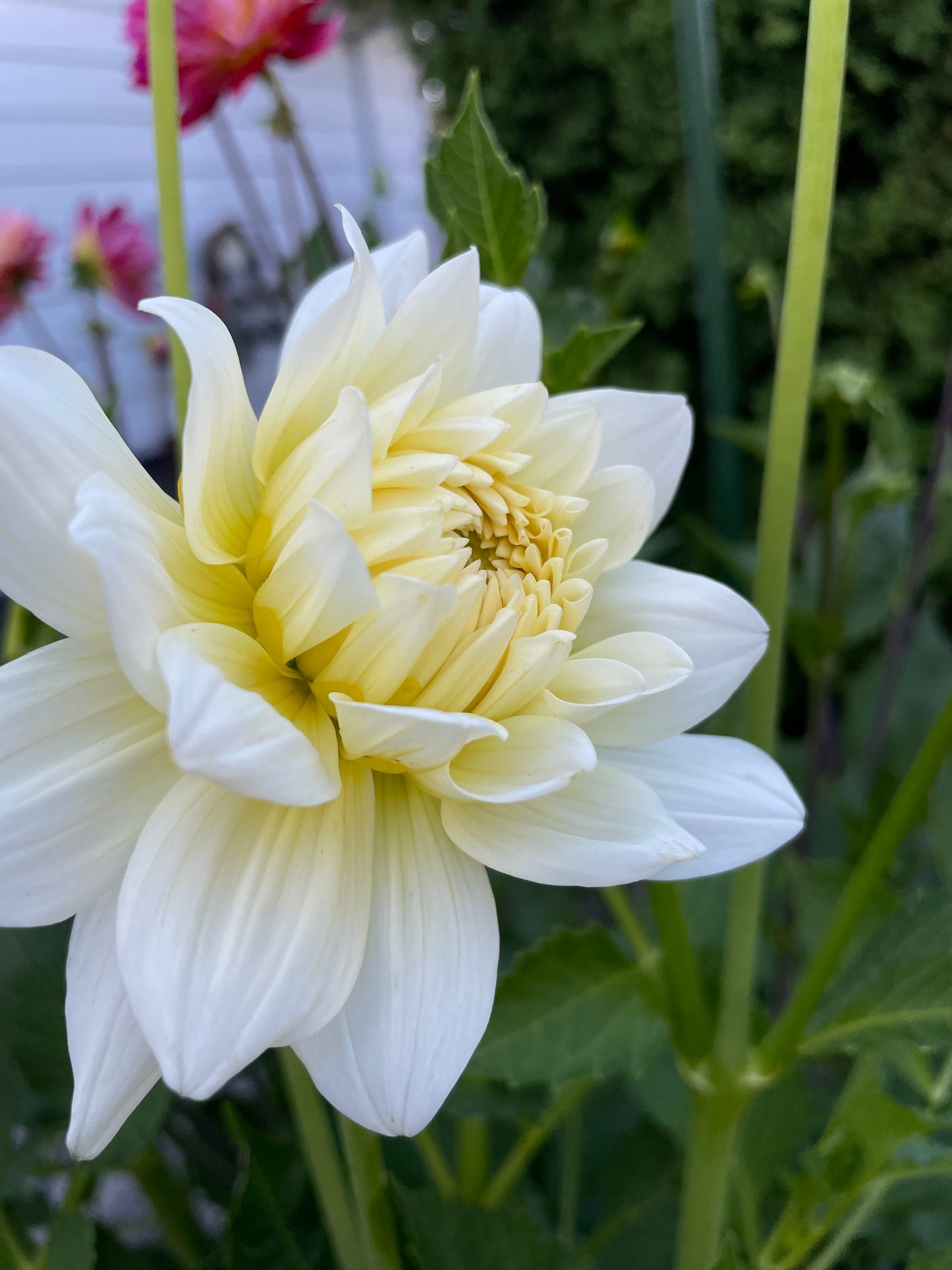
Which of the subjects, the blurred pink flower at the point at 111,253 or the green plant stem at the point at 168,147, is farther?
the blurred pink flower at the point at 111,253

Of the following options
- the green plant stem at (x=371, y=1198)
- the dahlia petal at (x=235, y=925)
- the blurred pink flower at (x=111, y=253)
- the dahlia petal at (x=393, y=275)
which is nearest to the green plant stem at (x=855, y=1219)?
the green plant stem at (x=371, y=1198)

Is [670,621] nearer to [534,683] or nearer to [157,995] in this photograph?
[534,683]

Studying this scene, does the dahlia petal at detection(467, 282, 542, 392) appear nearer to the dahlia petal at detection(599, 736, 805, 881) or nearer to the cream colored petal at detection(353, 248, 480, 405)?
the cream colored petal at detection(353, 248, 480, 405)

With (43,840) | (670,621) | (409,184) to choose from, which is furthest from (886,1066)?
(409,184)

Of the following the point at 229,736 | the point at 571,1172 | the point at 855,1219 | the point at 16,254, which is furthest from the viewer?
the point at 16,254

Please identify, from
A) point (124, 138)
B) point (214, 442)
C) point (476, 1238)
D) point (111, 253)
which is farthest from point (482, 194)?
point (124, 138)

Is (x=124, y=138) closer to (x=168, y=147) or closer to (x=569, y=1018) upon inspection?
(x=168, y=147)

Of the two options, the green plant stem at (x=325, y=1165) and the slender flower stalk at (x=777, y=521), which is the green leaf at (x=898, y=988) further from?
the green plant stem at (x=325, y=1165)
